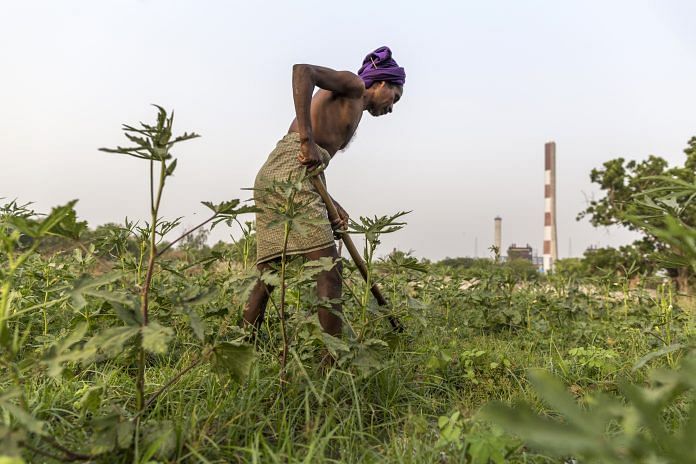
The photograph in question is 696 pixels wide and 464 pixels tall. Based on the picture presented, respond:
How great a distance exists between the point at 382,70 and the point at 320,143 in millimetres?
620

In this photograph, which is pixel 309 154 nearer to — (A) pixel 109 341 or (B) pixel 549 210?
(A) pixel 109 341

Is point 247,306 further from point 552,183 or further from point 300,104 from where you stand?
point 552,183

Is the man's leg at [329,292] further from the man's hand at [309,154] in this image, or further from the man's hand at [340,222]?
the man's hand at [309,154]

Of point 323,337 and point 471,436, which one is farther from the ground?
point 323,337

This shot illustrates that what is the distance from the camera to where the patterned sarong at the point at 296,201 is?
2434mm

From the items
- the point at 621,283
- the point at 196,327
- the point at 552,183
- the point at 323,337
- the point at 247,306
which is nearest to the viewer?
the point at 196,327

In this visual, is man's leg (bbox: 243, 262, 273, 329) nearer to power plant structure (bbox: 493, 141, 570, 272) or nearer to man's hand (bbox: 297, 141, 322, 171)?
man's hand (bbox: 297, 141, 322, 171)

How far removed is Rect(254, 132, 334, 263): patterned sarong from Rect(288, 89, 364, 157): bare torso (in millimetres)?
113

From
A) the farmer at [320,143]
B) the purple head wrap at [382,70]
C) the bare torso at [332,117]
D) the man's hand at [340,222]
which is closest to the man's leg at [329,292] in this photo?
the farmer at [320,143]

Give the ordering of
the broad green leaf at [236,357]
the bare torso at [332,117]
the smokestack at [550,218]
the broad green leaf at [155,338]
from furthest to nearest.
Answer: the smokestack at [550,218] < the bare torso at [332,117] < the broad green leaf at [236,357] < the broad green leaf at [155,338]

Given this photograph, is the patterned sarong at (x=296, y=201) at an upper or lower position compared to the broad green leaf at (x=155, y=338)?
upper

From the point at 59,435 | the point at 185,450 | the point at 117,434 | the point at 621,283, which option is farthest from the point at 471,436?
the point at 621,283

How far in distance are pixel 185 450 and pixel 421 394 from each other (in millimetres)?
1074

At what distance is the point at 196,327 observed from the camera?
3.74 ft
